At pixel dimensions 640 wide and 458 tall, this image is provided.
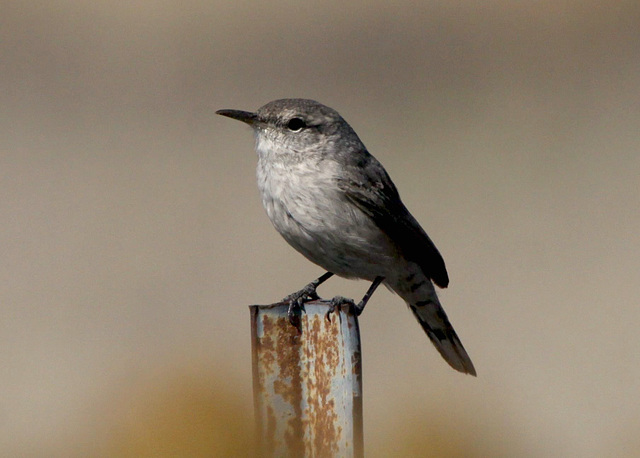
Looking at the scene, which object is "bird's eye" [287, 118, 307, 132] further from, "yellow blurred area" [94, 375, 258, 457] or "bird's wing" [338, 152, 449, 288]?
"yellow blurred area" [94, 375, 258, 457]

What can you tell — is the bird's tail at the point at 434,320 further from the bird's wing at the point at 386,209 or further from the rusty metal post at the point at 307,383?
the rusty metal post at the point at 307,383

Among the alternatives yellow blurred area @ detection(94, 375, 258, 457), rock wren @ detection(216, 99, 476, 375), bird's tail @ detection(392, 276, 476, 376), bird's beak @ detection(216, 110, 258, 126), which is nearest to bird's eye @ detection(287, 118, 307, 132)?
rock wren @ detection(216, 99, 476, 375)

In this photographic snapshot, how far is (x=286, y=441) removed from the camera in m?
2.65

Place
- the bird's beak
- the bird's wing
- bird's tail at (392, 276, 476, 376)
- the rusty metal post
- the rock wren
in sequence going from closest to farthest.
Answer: the rusty metal post < the rock wren < the bird's wing < the bird's beak < bird's tail at (392, 276, 476, 376)

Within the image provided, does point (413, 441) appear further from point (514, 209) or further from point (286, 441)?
point (514, 209)

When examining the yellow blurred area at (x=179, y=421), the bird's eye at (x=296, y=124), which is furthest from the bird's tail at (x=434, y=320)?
the yellow blurred area at (x=179, y=421)

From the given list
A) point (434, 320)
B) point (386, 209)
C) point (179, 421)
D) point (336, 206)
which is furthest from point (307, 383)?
point (434, 320)

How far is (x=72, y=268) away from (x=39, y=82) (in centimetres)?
354

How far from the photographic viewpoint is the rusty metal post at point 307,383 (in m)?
2.66

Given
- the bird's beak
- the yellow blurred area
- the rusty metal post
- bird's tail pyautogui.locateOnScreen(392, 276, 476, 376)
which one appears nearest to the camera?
the yellow blurred area

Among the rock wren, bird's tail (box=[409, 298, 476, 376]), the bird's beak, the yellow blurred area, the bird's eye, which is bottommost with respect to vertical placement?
the yellow blurred area

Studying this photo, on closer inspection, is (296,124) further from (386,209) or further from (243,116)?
(386,209)

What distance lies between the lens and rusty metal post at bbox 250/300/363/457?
2.66 m

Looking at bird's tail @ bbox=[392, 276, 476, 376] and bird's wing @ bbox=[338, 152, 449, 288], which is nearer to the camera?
bird's wing @ bbox=[338, 152, 449, 288]
